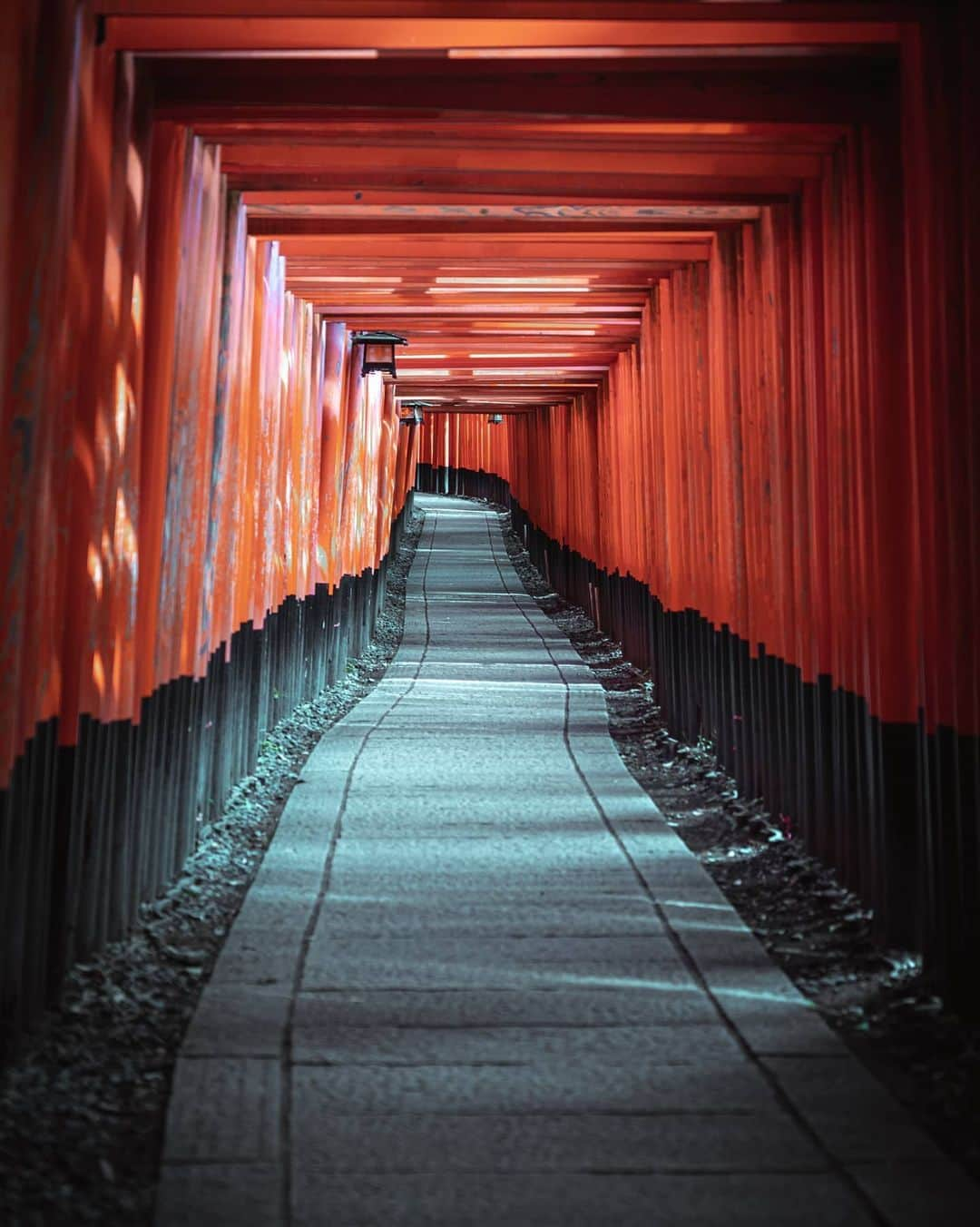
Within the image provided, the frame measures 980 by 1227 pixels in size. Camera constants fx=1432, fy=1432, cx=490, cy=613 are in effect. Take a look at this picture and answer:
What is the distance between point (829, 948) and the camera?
523cm

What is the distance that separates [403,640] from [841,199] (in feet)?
36.5

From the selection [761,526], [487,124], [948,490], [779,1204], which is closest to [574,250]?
[761,526]

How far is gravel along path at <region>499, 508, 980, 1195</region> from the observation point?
3.90 metres

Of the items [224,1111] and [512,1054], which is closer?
[224,1111]

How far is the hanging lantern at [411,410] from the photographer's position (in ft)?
72.2

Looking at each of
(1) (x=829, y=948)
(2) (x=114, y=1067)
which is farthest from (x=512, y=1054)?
(1) (x=829, y=948)

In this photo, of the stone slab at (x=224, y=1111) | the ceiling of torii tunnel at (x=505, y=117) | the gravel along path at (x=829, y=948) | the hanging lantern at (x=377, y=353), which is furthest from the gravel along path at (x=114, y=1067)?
the hanging lantern at (x=377, y=353)

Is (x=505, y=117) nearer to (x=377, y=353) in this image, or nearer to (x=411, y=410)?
(x=377, y=353)

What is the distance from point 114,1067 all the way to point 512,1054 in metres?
1.10

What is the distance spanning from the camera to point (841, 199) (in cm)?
576

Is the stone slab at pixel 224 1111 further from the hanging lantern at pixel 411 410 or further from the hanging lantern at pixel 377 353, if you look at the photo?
the hanging lantern at pixel 411 410

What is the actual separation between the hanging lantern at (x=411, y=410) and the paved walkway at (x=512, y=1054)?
49.6 ft

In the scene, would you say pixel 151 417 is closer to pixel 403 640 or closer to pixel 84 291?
pixel 84 291

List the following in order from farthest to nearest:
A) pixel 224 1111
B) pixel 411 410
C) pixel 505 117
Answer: pixel 411 410
pixel 505 117
pixel 224 1111
